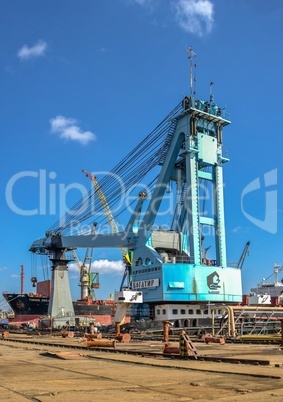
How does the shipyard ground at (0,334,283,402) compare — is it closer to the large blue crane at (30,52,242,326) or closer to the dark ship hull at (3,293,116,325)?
the large blue crane at (30,52,242,326)

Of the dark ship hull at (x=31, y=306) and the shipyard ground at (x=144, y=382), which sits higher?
the shipyard ground at (x=144, y=382)

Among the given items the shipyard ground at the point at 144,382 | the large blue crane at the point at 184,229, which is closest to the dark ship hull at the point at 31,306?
the large blue crane at the point at 184,229

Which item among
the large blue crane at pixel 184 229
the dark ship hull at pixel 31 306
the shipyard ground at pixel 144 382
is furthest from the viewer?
the dark ship hull at pixel 31 306

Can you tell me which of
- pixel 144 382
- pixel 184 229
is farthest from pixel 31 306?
pixel 144 382

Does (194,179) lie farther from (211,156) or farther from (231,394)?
(231,394)

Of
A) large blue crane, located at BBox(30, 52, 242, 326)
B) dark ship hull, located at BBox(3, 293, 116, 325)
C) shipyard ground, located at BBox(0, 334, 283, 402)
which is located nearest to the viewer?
shipyard ground, located at BBox(0, 334, 283, 402)

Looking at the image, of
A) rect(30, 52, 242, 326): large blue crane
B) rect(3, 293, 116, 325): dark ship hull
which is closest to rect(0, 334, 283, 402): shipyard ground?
rect(30, 52, 242, 326): large blue crane

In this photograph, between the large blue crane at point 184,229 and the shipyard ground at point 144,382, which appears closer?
the shipyard ground at point 144,382

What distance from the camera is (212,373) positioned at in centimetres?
1404

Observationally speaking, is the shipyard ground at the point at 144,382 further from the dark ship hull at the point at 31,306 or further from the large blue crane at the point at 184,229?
the dark ship hull at the point at 31,306

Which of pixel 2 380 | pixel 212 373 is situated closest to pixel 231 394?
pixel 212 373

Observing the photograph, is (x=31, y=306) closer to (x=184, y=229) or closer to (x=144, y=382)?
(x=184, y=229)

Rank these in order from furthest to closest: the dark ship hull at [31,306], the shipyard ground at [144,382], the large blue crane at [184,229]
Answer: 1. the dark ship hull at [31,306]
2. the large blue crane at [184,229]
3. the shipyard ground at [144,382]

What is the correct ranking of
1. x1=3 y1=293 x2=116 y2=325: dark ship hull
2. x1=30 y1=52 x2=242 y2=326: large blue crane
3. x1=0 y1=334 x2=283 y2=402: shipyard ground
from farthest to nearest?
1. x1=3 y1=293 x2=116 y2=325: dark ship hull
2. x1=30 y1=52 x2=242 y2=326: large blue crane
3. x1=0 y1=334 x2=283 y2=402: shipyard ground
